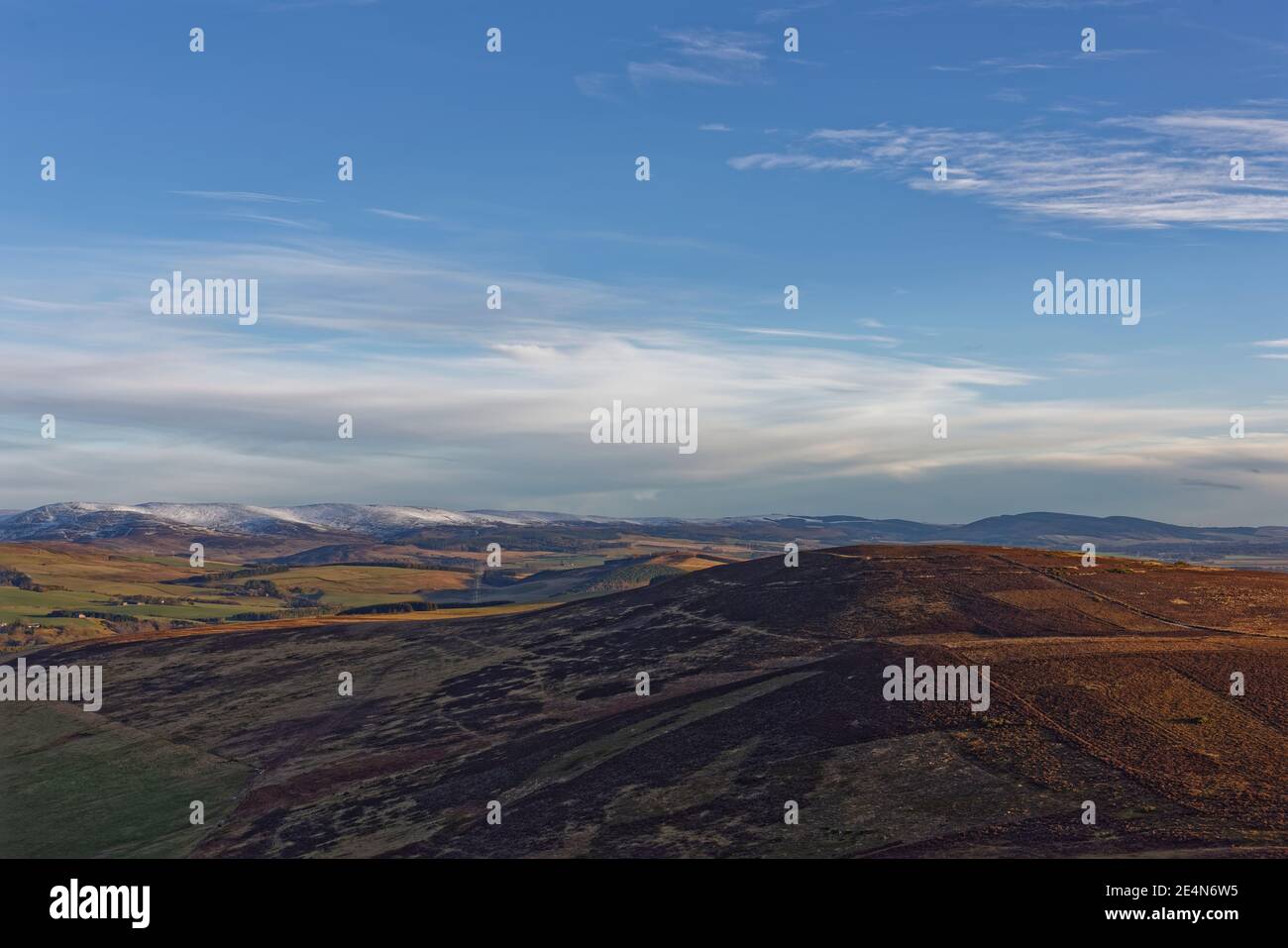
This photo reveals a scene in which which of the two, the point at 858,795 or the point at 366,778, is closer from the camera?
the point at 858,795

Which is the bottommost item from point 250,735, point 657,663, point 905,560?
point 250,735

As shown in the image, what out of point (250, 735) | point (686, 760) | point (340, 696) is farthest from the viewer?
point (340, 696)

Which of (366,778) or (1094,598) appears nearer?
(366,778)
